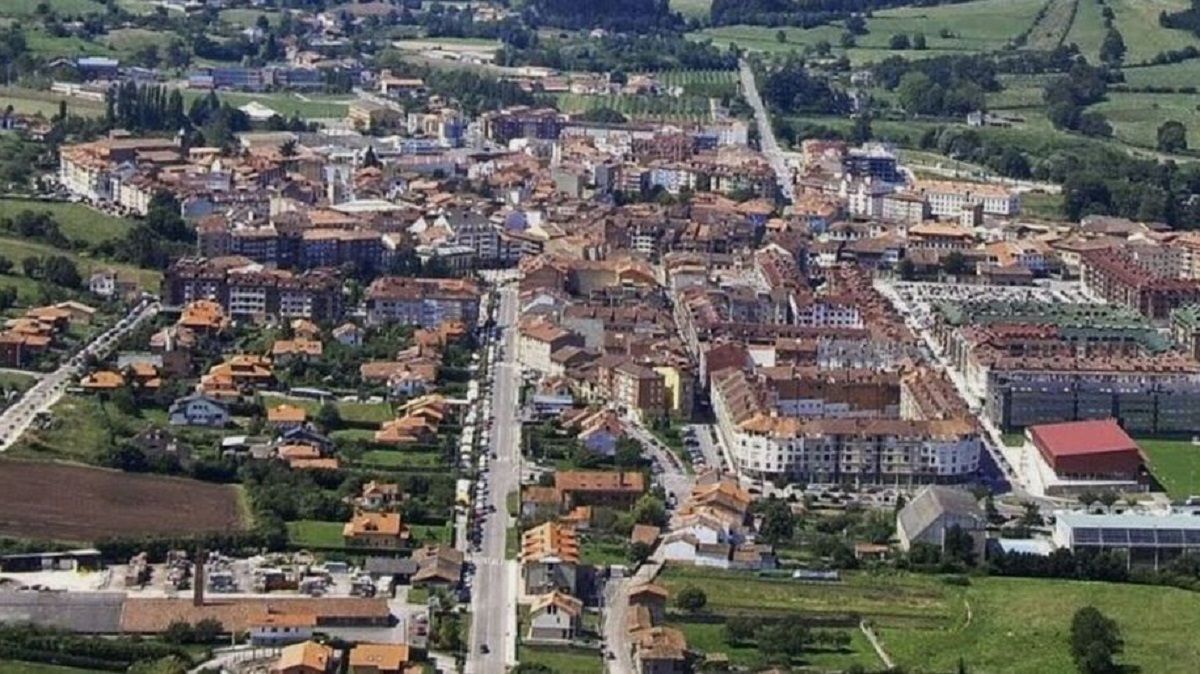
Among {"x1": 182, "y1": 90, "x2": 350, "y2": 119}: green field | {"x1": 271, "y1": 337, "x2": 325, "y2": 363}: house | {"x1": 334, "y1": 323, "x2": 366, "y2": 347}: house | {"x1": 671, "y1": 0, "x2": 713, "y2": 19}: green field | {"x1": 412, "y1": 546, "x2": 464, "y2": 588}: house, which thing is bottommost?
{"x1": 182, "y1": 90, "x2": 350, "y2": 119}: green field

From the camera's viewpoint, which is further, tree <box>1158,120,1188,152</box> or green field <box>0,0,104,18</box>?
green field <box>0,0,104,18</box>

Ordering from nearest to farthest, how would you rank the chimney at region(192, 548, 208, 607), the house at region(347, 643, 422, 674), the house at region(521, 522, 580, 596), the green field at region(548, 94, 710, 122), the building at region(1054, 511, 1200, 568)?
the house at region(347, 643, 422, 674) → the chimney at region(192, 548, 208, 607) → the house at region(521, 522, 580, 596) → the building at region(1054, 511, 1200, 568) → the green field at region(548, 94, 710, 122)

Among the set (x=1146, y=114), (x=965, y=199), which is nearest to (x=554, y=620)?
(x=965, y=199)

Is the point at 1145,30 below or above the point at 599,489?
above

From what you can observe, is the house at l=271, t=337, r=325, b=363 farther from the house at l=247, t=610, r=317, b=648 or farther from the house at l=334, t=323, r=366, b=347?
the house at l=247, t=610, r=317, b=648

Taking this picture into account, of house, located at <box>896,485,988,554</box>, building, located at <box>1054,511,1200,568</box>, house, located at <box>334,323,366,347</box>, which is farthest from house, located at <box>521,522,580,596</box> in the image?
house, located at <box>334,323,366,347</box>

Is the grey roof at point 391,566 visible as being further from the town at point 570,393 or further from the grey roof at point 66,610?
the grey roof at point 66,610

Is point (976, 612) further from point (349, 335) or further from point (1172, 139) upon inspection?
point (1172, 139)

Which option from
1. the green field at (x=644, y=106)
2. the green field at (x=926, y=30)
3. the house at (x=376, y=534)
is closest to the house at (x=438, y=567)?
the house at (x=376, y=534)
